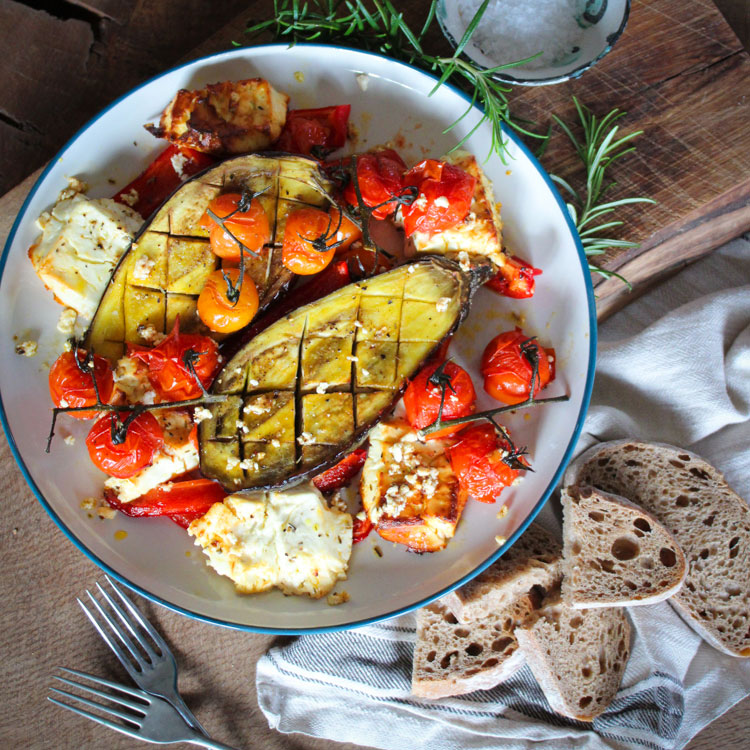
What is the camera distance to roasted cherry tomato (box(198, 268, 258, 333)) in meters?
2.70

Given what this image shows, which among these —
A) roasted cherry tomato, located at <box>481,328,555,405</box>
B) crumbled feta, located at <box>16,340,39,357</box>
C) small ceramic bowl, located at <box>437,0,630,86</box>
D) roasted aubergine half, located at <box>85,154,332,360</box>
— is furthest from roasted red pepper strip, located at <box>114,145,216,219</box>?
roasted cherry tomato, located at <box>481,328,555,405</box>

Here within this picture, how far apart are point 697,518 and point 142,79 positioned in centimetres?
349

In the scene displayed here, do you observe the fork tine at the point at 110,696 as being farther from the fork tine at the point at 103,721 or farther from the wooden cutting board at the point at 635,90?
the wooden cutting board at the point at 635,90

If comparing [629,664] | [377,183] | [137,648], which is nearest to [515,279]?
[377,183]

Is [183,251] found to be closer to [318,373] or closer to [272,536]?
[318,373]

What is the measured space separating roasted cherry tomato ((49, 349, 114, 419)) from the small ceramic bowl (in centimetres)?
202

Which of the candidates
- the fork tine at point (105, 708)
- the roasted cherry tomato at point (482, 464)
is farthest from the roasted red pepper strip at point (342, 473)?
the fork tine at point (105, 708)

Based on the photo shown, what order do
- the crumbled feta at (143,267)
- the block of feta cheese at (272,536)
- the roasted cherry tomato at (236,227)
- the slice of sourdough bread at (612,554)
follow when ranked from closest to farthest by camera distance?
1. the roasted cherry tomato at (236,227)
2. the crumbled feta at (143,267)
3. the block of feta cheese at (272,536)
4. the slice of sourdough bread at (612,554)

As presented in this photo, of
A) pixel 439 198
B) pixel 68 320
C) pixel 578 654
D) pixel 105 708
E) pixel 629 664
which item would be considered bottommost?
pixel 629 664

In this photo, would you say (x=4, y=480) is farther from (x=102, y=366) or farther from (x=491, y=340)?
(x=491, y=340)

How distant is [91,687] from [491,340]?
8.31 feet

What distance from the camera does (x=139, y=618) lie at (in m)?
3.30

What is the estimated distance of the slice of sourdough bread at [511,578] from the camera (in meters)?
3.21

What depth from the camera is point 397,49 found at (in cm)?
311
